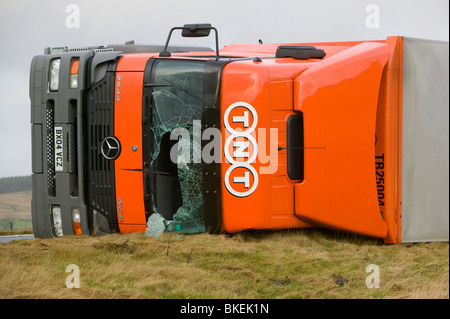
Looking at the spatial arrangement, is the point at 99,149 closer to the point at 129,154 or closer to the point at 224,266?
the point at 129,154

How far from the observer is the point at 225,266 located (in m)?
4.66

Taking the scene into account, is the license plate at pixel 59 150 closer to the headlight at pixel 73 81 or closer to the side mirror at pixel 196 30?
the headlight at pixel 73 81

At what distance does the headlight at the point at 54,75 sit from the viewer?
5.94 metres

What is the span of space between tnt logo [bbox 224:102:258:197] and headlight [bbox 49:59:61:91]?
5.67 feet

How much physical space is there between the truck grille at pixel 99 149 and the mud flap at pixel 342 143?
1.64 m

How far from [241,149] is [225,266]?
111 cm

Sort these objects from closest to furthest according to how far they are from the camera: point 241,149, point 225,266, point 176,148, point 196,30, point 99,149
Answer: point 225,266 < point 241,149 < point 176,148 < point 99,149 < point 196,30

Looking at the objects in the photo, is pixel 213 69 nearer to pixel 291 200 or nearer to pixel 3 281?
pixel 291 200

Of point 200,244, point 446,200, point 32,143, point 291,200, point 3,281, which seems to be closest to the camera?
point 3,281

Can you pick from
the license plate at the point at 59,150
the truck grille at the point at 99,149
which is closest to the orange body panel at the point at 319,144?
the truck grille at the point at 99,149

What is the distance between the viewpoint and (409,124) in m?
5.13

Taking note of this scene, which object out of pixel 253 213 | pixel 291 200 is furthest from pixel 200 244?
pixel 291 200

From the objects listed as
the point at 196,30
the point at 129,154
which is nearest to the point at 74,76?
the point at 129,154
